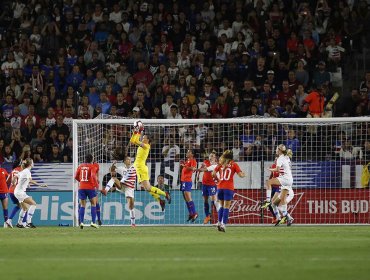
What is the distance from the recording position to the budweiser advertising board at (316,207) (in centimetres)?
2958

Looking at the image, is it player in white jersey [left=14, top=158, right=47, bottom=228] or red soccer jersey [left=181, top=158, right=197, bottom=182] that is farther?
red soccer jersey [left=181, top=158, right=197, bottom=182]

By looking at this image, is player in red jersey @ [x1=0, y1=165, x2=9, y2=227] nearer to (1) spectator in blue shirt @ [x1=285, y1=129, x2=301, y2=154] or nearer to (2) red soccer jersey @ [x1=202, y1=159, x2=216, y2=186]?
(2) red soccer jersey @ [x1=202, y1=159, x2=216, y2=186]

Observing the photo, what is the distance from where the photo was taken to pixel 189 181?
29.8m

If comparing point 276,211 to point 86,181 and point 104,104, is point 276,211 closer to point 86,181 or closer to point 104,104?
point 86,181

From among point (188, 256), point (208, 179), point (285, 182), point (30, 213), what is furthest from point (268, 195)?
point (188, 256)

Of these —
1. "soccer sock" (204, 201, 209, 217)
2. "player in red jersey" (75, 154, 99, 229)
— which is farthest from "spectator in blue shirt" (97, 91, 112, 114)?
"player in red jersey" (75, 154, 99, 229)

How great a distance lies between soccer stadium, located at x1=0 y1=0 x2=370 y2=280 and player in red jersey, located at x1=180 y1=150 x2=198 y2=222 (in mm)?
41

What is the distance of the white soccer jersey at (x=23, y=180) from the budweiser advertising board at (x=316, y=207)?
19.7ft

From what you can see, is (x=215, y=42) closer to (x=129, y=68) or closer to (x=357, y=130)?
(x=129, y=68)

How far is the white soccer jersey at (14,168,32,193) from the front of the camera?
28984mm

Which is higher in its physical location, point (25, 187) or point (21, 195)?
point (25, 187)

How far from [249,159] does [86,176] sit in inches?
207

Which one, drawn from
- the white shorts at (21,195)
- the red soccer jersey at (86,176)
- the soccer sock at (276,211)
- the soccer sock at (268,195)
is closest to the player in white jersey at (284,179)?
the soccer sock at (276,211)

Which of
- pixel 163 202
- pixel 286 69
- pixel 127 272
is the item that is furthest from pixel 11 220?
pixel 127 272
